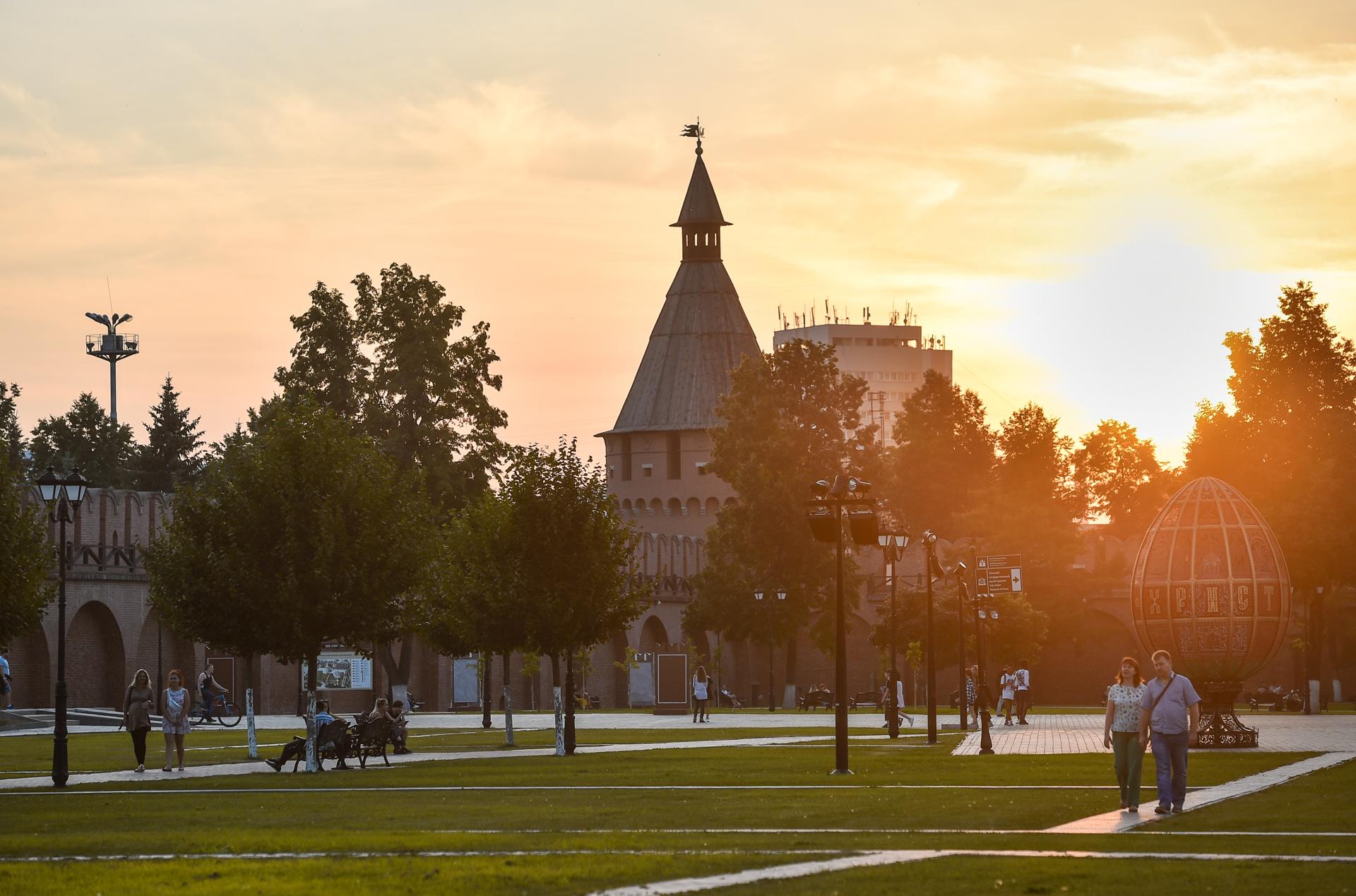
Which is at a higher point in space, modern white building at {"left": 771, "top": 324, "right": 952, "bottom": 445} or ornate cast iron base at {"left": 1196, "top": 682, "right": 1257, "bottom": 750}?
Answer: modern white building at {"left": 771, "top": 324, "right": 952, "bottom": 445}

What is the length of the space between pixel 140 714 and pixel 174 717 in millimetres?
903

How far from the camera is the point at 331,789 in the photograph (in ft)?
77.4

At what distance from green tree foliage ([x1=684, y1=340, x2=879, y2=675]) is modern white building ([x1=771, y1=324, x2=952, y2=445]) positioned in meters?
101


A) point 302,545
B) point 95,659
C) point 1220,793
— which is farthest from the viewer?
point 95,659

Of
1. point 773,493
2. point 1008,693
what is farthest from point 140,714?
point 773,493

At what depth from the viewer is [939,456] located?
3324 inches

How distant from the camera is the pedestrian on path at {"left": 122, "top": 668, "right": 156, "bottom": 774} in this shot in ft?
92.1

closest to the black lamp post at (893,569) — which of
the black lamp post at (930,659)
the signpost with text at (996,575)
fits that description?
the black lamp post at (930,659)

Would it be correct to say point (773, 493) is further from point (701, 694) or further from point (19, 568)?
point (19, 568)

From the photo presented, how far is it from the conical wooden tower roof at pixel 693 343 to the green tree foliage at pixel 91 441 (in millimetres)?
22072

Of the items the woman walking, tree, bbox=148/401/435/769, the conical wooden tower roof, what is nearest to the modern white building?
the conical wooden tower roof

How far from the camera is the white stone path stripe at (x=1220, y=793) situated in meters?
16.5

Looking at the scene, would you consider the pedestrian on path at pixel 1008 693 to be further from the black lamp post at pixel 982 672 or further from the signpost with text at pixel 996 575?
the signpost with text at pixel 996 575

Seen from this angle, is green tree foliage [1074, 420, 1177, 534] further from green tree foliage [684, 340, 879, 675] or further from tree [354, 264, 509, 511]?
tree [354, 264, 509, 511]
